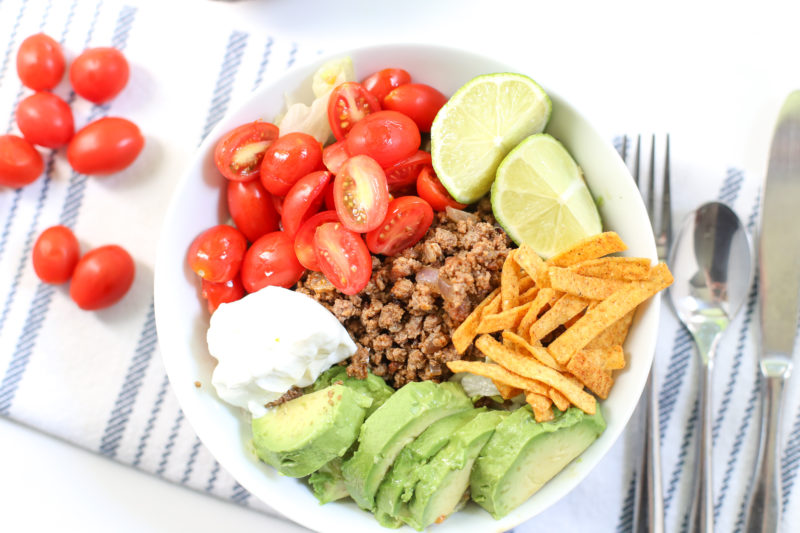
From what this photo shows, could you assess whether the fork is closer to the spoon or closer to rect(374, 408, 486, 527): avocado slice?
the spoon

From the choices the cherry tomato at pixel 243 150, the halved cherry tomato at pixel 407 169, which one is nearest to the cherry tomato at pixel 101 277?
the cherry tomato at pixel 243 150

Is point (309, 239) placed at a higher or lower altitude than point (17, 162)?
higher

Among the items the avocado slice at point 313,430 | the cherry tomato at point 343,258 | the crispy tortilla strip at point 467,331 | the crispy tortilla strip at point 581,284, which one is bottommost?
the avocado slice at point 313,430

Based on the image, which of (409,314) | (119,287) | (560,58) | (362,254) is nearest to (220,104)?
(119,287)

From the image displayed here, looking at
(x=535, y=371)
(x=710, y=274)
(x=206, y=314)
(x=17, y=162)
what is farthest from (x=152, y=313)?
(x=710, y=274)

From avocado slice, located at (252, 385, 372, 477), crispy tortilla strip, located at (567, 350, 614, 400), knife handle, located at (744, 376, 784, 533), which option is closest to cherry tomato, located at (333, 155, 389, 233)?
avocado slice, located at (252, 385, 372, 477)

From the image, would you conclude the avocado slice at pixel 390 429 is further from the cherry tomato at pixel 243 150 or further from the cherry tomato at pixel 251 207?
the cherry tomato at pixel 243 150

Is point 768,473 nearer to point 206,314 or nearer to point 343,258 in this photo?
point 343,258
